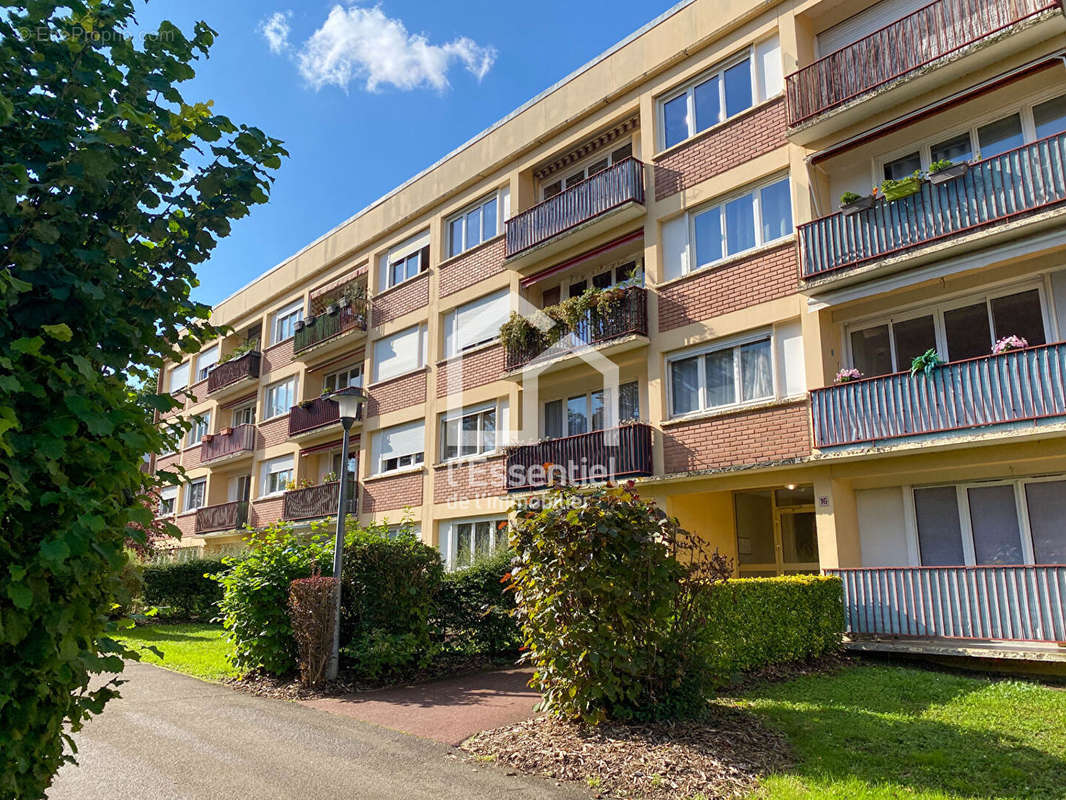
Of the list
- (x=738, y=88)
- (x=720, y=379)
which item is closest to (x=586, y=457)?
(x=720, y=379)

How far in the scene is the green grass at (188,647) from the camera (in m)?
11.7

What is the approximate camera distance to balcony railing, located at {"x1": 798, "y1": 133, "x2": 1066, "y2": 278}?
10477 mm

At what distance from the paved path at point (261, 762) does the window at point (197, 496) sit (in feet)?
85.1

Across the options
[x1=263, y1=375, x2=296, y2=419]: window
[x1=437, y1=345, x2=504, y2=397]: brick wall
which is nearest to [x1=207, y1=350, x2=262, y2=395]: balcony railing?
[x1=263, y1=375, x2=296, y2=419]: window

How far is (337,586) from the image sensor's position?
33.8ft

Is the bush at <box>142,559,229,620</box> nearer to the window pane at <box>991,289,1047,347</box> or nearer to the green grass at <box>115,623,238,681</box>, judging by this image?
the green grass at <box>115,623,238,681</box>

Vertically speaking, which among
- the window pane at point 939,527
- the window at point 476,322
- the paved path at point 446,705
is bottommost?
the paved path at point 446,705

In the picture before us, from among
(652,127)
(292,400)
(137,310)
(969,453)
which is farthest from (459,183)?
(137,310)

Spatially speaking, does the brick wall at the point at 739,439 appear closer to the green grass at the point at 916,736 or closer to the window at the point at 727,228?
the window at the point at 727,228

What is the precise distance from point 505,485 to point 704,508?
4916mm

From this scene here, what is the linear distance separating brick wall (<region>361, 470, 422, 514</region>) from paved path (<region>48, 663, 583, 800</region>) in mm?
11837

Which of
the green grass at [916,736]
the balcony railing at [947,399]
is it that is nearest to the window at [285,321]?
the balcony railing at [947,399]

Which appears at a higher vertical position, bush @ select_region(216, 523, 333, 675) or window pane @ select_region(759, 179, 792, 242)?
window pane @ select_region(759, 179, 792, 242)

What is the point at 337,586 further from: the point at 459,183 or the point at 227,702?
the point at 459,183
